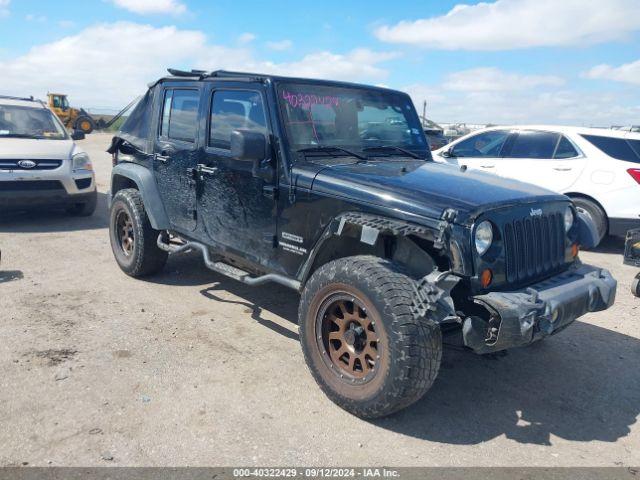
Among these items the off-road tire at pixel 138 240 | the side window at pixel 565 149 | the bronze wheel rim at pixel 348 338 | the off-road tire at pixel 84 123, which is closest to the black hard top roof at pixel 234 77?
the off-road tire at pixel 138 240

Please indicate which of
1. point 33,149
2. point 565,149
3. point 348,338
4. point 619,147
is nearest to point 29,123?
point 33,149

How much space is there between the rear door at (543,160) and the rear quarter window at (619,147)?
29 cm

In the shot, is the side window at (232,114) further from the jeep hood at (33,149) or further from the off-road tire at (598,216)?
the off-road tire at (598,216)

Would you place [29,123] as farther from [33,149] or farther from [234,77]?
[234,77]

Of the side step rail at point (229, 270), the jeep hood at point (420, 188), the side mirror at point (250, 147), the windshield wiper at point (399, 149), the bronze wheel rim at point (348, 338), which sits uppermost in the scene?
the windshield wiper at point (399, 149)

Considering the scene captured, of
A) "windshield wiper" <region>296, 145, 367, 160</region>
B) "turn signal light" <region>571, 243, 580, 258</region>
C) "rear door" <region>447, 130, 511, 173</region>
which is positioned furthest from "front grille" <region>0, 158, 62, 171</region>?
"turn signal light" <region>571, 243, 580, 258</region>

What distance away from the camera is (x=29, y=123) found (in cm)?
856

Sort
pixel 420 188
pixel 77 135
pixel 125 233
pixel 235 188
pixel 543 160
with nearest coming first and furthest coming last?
pixel 420 188, pixel 235 188, pixel 125 233, pixel 543 160, pixel 77 135

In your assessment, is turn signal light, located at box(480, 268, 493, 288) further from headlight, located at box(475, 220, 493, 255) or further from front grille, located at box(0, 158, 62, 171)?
front grille, located at box(0, 158, 62, 171)

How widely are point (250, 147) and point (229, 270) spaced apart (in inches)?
47.7

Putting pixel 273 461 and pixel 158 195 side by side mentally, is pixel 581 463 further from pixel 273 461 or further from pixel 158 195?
pixel 158 195

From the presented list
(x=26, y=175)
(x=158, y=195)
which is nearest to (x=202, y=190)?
(x=158, y=195)

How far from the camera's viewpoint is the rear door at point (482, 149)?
330 inches

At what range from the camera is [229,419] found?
3.20m
